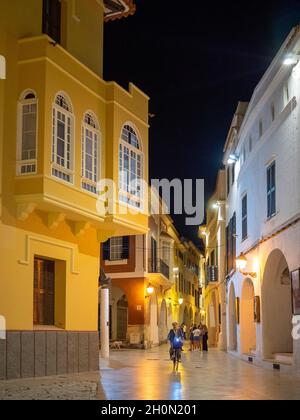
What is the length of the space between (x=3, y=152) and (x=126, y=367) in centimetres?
921

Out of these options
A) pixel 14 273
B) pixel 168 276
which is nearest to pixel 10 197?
pixel 14 273

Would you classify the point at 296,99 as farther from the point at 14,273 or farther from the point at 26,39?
the point at 14,273

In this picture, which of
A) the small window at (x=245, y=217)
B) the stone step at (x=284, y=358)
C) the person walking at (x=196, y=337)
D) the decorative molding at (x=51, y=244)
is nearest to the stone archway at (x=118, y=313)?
the person walking at (x=196, y=337)

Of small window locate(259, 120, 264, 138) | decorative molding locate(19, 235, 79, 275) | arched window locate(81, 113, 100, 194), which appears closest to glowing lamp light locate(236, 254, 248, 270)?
small window locate(259, 120, 264, 138)

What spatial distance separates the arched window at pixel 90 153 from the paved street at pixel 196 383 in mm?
5387

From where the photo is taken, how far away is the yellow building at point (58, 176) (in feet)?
54.2

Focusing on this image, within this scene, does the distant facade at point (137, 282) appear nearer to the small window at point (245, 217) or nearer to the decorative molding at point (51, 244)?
the small window at point (245, 217)

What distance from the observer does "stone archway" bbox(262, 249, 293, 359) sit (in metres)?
22.9

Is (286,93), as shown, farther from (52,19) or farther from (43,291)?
(43,291)

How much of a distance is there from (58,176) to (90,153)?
210cm

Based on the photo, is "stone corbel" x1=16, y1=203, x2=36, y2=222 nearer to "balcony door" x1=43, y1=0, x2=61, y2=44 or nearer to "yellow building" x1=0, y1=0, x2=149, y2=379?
Result: "yellow building" x1=0, y1=0, x2=149, y2=379

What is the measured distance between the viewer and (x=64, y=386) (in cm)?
1504

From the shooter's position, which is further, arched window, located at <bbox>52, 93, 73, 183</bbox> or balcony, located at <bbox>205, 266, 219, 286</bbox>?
balcony, located at <bbox>205, 266, 219, 286</bbox>

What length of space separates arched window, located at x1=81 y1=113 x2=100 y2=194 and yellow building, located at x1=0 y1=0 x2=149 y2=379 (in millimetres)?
30
